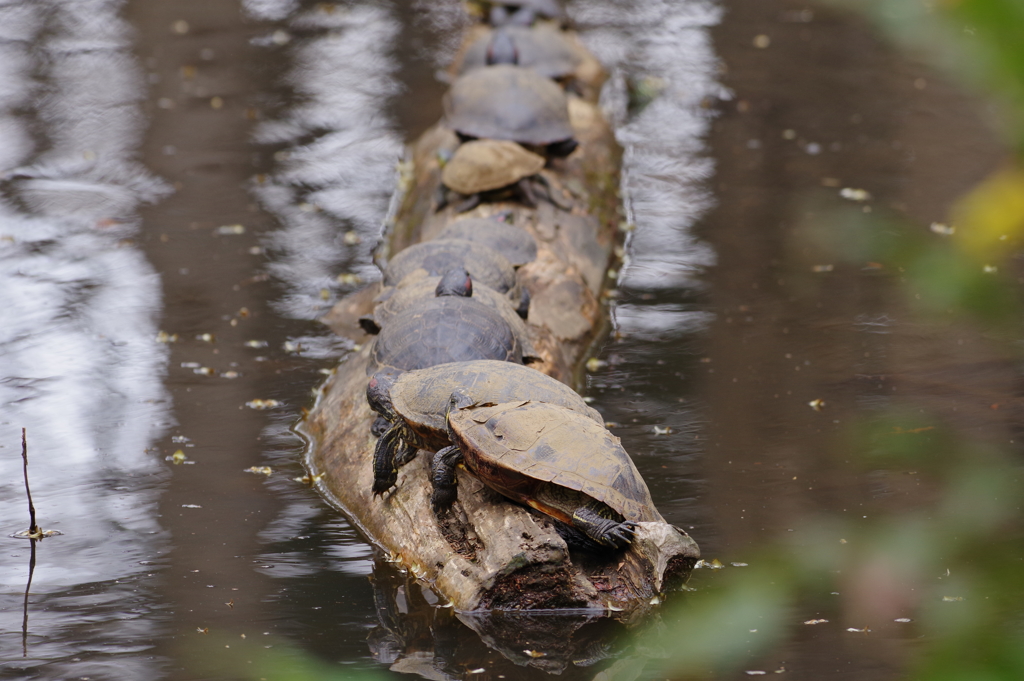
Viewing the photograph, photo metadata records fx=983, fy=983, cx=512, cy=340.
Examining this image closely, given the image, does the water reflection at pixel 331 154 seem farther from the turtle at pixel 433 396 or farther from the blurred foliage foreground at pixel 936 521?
the blurred foliage foreground at pixel 936 521

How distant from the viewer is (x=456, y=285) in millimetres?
4324

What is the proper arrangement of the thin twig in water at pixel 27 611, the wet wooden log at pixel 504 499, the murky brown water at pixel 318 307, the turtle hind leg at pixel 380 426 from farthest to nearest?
the turtle hind leg at pixel 380 426 < the murky brown water at pixel 318 307 < the wet wooden log at pixel 504 499 < the thin twig in water at pixel 27 611

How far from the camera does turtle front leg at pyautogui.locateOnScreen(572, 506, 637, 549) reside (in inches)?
126

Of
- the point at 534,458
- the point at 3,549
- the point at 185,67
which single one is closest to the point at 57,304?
the point at 3,549

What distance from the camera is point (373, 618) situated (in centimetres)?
338

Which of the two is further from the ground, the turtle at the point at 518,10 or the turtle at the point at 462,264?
the turtle at the point at 518,10

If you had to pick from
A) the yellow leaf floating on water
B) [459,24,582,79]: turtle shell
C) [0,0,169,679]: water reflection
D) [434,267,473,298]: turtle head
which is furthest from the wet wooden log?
the yellow leaf floating on water

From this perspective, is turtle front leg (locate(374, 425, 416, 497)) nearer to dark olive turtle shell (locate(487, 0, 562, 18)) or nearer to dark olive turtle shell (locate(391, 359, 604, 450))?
dark olive turtle shell (locate(391, 359, 604, 450))

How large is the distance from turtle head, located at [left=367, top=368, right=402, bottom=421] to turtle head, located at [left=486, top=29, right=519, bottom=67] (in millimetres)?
4627

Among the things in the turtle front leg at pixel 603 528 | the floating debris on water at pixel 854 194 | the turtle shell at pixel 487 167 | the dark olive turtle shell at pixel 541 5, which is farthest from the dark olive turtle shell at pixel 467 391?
the dark olive turtle shell at pixel 541 5

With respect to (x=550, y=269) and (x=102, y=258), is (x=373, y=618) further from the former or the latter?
(x=102, y=258)

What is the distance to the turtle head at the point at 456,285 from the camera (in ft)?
14.2

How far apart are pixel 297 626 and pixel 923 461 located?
2743 millimetres

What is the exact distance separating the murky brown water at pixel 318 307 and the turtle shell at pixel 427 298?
72 centimetres
